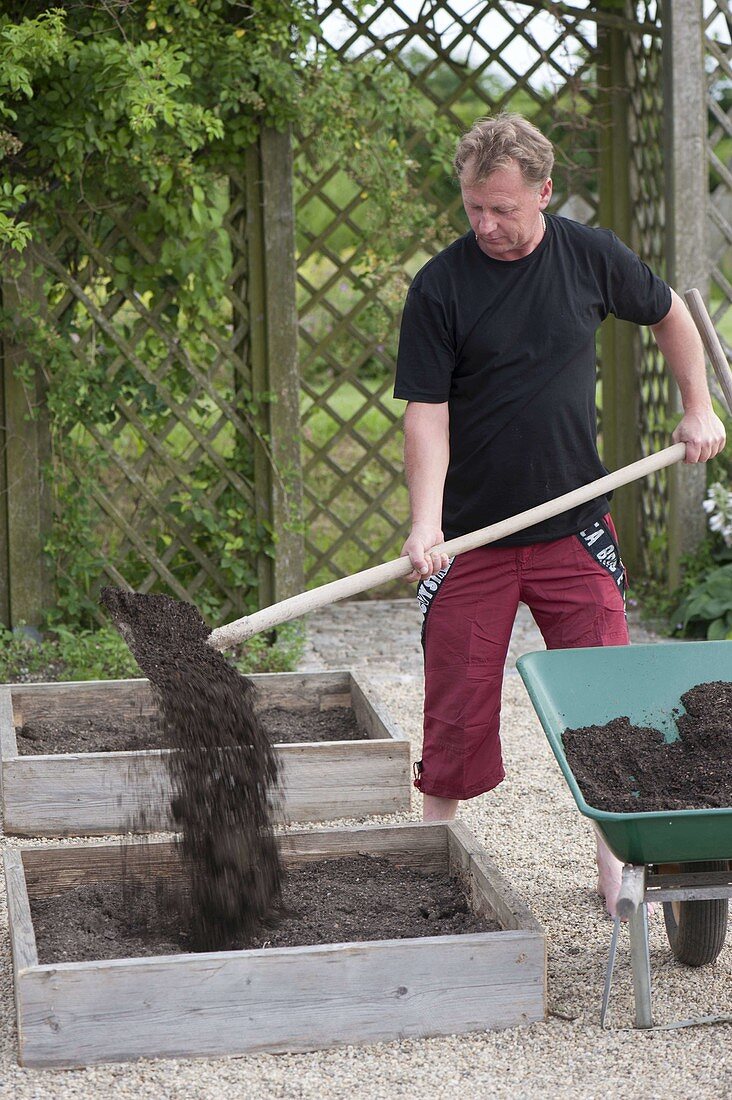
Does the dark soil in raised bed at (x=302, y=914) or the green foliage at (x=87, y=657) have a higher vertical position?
the green foliage at (x=87, y=657)

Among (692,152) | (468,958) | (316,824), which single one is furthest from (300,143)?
(468,958)

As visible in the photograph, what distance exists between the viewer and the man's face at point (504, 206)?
2.25m

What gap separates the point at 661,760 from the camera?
7.45 feet

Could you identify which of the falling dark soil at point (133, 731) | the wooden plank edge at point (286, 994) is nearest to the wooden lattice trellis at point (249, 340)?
the falling dark soil at point (133, 731)

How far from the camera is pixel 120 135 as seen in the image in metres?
4.13

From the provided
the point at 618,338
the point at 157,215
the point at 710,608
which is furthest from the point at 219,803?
the point at 618,338

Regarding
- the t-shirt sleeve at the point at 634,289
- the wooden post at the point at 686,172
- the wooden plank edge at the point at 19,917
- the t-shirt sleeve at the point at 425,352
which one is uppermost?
the wooden post at the point at 686,172

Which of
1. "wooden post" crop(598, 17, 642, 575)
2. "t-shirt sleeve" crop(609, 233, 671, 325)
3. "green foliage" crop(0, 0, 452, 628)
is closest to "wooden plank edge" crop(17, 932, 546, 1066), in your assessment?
"t-shirt sleeve" crop(609, 233, 671, 325)

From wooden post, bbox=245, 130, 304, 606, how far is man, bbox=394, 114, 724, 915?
2166 millimetres

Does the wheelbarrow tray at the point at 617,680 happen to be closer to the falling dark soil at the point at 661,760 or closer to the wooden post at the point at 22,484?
the falling dark soil at the point at 661,760

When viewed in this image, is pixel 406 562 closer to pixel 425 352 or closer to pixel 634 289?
pixel 425 352

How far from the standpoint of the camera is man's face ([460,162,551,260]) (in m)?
2.25

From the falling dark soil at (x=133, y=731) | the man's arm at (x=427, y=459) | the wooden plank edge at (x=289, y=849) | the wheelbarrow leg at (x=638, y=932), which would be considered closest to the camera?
the wheelbarrow leg at (x=638, y=932)

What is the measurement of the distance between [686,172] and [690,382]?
2706 millimetres
